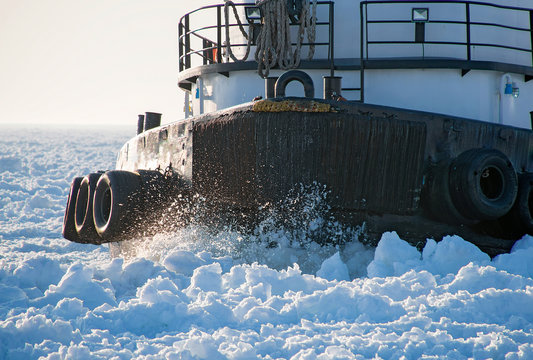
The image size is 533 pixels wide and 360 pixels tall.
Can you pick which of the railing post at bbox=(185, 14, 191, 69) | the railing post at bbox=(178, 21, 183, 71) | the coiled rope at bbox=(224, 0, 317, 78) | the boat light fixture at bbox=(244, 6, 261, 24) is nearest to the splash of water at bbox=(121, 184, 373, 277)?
the coiled rope at bbox=(224, 0, 317, 78)

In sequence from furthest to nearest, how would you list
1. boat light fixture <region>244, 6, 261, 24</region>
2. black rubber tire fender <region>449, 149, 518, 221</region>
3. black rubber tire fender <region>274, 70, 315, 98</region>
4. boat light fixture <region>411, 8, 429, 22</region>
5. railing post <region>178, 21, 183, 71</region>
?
1. railing post <region>178, 21, 183, 71</region>
2. boat light fixture <region>411, 8, 429, 22</region>
3. boat light fixture <region>244, 6, 261, 24</region>
4. black rubber tire fender <region>274, 70, 315, 98</region>
5. black rubber tire fender <region>449, 149, 518, 221</region>

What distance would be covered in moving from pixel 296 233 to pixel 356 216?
0.48 meters

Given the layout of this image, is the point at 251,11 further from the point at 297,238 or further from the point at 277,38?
the point at 297,238

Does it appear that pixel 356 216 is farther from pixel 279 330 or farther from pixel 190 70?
pixel 190 70

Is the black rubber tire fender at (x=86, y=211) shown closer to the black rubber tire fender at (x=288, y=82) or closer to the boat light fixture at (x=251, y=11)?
the boat light fixture at (x=251, y=11)

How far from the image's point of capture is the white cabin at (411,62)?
19.6ft

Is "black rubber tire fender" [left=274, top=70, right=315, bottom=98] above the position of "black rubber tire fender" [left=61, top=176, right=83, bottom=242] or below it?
above

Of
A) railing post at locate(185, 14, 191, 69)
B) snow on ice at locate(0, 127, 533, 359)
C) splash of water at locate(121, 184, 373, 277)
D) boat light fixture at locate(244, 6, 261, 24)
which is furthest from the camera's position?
railing post at locate(185, 14, 191, 69)

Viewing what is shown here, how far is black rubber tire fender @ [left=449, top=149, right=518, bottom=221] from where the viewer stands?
4.46 metres

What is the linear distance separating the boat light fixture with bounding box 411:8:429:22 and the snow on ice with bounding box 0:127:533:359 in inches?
98.9

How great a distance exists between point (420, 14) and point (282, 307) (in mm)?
3974

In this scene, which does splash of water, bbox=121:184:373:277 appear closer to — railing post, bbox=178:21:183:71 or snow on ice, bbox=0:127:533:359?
snow on ice, bbox=0:127:533:359

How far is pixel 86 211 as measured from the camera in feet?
20.4

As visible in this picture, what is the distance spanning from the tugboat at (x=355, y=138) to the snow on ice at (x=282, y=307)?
39 cm
